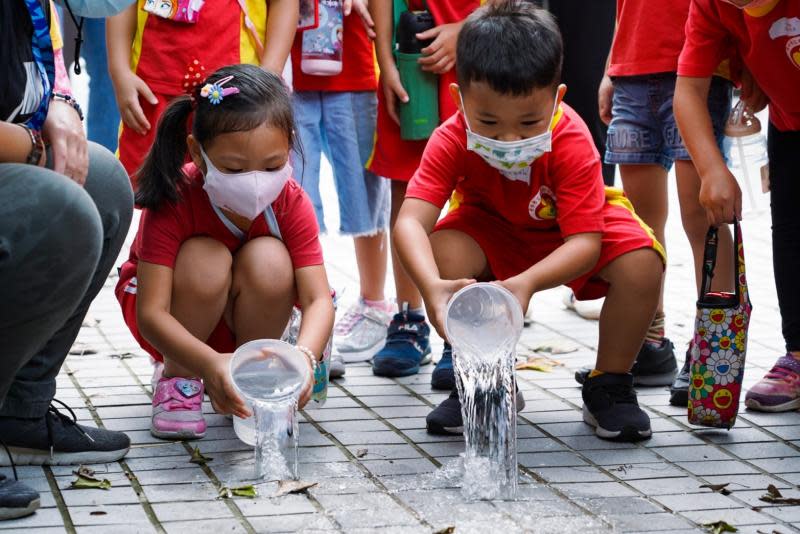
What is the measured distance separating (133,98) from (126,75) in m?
0.09

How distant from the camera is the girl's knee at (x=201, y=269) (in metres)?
3.45

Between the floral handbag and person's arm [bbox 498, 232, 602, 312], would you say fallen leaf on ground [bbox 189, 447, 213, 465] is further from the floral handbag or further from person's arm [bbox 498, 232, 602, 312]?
the floral handbag

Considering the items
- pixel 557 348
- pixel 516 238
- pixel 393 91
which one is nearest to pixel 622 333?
pixel 516 238

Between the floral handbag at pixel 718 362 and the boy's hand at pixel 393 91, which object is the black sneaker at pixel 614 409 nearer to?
the floral handbag at pixel 718 362

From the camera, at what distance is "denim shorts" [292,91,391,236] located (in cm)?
470

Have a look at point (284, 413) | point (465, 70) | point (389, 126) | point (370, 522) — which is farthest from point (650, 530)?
point (389, 126)

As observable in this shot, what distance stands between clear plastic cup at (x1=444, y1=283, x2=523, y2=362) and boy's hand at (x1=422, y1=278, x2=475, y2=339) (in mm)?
26

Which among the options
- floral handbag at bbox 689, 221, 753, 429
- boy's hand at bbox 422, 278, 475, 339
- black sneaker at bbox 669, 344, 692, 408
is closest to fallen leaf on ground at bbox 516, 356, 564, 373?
black sneaker at bbox 669, 344, 692, 408

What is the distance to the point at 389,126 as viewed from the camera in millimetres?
4551

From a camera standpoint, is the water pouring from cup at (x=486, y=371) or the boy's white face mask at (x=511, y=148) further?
the boy's white face mask at (x=511, y=148)

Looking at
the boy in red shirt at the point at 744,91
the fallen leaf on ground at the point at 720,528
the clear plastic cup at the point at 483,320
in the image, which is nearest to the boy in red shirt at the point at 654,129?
the boy in red shirt at the point at 744,91

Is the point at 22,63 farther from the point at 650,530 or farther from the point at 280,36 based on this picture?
the point at 650,530

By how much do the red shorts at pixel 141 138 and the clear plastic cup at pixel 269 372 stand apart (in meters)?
1.41

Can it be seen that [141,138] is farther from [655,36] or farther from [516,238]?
[655,36]
